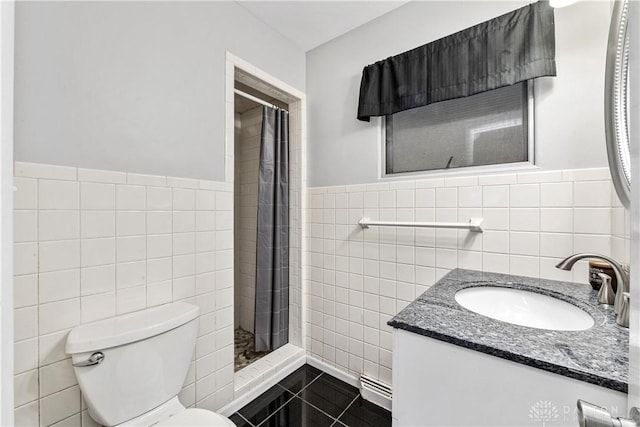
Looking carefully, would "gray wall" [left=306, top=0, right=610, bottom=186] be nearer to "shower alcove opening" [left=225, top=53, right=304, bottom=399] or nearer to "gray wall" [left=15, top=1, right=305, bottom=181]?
"shower alcove opening" [left=225, top=53, right=304, bottom=399]

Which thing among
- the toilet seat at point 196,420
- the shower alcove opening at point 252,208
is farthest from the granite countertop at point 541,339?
the shower alcove opening at point 252,208

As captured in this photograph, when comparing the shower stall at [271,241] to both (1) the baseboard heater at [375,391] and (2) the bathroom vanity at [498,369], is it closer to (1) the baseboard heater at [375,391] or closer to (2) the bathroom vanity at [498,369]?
(1) the baseboard heater at [375,391]

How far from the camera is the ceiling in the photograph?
161cm

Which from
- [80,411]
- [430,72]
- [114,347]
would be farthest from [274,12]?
[80,411]

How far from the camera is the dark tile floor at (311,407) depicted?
1.48 m

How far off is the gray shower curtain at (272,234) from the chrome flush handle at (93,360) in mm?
1135

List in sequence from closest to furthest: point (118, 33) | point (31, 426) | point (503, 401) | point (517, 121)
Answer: point (503, 401)
point (31, 426)
point (118, 33)
point (517, 121)

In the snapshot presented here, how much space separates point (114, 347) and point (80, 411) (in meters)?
0.34

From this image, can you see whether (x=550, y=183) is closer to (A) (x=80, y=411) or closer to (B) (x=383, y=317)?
(B) (x=383, y=317)

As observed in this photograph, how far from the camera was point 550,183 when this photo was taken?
1204mm

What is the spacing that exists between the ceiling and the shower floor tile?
237 cm

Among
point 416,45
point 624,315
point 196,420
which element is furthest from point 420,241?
point 196,420

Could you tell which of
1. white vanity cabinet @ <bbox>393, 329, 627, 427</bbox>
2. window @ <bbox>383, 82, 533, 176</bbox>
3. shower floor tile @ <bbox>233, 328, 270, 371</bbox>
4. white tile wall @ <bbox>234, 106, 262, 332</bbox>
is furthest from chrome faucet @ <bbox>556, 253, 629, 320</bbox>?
white tile wall @ <bbox>234, 106, 262, 332</bbox>

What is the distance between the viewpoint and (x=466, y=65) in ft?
4.50
